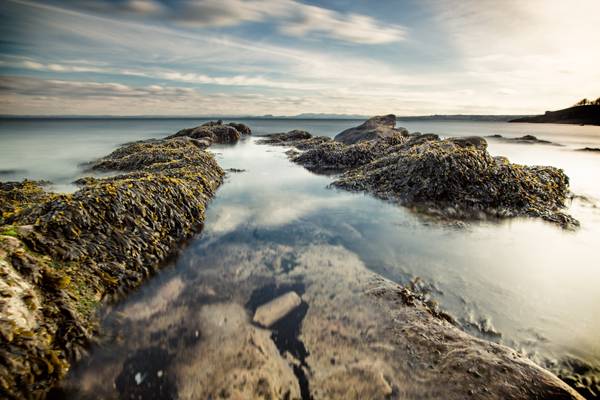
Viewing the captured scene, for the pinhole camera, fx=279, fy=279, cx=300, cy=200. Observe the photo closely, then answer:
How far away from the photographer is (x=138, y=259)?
14.4ft

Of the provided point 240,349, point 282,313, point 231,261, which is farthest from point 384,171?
point 240,349

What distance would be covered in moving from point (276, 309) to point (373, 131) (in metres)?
21.8

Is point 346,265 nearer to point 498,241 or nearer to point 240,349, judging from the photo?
point 240,349

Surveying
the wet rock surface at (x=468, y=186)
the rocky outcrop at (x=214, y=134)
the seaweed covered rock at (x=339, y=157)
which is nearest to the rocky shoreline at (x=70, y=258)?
the wet rock surface at (x=468, y=186)

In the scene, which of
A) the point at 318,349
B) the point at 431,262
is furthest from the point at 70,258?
the point at 431,262

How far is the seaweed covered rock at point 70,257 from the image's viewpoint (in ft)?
7.92

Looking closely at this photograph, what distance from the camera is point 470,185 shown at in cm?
859

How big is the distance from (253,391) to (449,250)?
4.24 metres

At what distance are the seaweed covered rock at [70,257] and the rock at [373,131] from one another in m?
18.9

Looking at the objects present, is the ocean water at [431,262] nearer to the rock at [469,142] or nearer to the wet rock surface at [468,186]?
the wet rock surface at [468,186]

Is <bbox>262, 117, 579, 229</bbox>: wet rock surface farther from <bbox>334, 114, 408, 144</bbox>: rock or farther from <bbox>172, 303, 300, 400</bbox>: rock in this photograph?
<bbox>334, 114, 408, 144</bbox>: rock

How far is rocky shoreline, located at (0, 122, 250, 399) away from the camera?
7.93 feet

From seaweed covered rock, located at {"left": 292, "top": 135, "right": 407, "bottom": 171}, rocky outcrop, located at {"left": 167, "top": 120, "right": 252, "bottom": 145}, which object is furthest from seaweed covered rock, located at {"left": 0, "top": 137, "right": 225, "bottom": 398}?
rocky outcrop, located at {"left": 167, "top": 120, "right": 252, "bottom": 145}

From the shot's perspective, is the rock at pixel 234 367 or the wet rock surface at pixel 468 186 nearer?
the rock at pixel 234 367
